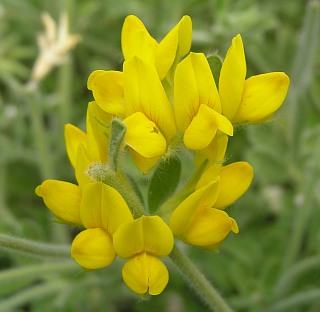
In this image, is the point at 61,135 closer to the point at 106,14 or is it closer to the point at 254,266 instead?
the point at 106,14

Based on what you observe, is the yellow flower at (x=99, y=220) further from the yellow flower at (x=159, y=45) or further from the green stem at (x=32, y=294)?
the green stem at (x=32, y=294)

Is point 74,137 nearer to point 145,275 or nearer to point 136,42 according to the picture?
point 136,42

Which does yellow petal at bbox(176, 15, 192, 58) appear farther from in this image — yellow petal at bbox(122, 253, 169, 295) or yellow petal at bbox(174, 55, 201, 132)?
yellow petal at bbox(122, 253, 169, 295)

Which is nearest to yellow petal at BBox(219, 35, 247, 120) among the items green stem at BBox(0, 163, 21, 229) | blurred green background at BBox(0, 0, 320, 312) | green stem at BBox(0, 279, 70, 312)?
blurred green background at BBox(0, 0, 320, 312)

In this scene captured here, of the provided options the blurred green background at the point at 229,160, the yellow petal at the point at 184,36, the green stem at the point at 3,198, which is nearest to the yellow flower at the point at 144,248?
the yellow petal at the point at 184,36

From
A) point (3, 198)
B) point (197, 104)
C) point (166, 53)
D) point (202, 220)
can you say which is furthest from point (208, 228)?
point (3, 198)
